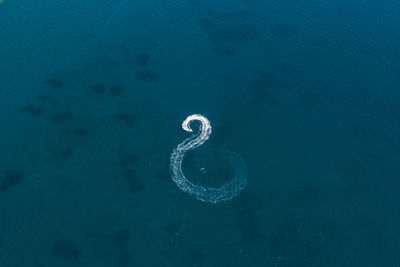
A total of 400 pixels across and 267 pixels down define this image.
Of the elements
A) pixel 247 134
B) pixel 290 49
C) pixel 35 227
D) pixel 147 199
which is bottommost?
pixel 35 227

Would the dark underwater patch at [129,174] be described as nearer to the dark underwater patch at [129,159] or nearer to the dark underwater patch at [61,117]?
the dark underwater patch at [129,159]

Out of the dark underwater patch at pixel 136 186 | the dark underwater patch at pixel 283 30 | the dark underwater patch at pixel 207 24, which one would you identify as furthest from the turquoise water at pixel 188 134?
the dark underwater patch at pixel 283 30

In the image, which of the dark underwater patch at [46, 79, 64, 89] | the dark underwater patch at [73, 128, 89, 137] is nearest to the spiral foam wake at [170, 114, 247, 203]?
the dark underwater patch at [73, 128, 89, 137]

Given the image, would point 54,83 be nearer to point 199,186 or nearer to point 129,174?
point 129,174

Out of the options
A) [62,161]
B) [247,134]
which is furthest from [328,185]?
[62,161]

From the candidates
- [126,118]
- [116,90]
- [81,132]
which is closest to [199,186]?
[126,118]

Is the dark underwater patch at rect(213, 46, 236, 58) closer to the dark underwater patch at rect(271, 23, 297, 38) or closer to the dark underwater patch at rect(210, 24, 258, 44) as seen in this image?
the dark underwater patch at rect(210, 24, 258, 44)

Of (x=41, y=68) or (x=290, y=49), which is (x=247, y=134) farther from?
(x=41, y=68)
